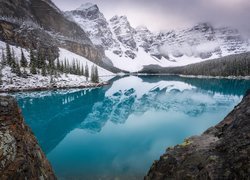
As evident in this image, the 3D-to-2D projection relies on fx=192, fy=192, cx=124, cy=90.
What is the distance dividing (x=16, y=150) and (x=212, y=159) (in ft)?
22.5

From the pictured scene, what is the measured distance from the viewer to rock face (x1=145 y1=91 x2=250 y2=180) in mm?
6105

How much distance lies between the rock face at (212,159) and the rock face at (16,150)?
524 cm

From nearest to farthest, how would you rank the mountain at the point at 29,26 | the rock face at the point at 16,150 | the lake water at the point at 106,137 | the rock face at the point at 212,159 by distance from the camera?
the rock face at the point at 16,150
the rock face at the point at 212,159
the lake water at the point at 106,137
the mountain at the point at 29,26

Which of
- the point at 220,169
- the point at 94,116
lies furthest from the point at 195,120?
the point at 220,169

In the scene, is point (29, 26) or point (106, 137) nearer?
point (106, 137)

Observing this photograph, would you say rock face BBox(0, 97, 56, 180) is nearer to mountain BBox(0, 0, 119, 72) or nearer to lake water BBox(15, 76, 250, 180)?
lake water BBox(15, 76, 250, 180)

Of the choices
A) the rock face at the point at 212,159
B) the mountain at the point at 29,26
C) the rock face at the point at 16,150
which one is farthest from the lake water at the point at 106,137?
the mountain at the point at 29,26

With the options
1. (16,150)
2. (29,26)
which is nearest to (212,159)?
(16,150)

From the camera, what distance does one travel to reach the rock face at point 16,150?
582 cm

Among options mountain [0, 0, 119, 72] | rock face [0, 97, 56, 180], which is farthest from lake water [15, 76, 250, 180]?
mountain [0, 0, 119, 72]

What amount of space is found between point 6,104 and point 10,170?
7.72 ft

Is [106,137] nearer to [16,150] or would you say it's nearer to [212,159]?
[212,159]

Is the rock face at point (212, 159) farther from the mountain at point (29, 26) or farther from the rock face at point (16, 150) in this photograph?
the mountain at point (29, 26)

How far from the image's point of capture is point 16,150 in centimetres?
626
